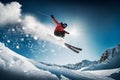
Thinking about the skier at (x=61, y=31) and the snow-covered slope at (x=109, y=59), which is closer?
the skier at (x=61, y=31)

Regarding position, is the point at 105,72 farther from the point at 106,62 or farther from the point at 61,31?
the point at 61,31

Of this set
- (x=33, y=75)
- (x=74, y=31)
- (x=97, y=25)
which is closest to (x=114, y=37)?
(x=97, y=25)

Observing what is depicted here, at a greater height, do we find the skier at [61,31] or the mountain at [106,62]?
the skier at [61,31]

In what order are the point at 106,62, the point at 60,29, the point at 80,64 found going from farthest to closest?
1. the point at 106,62
2. the point at 60,29
3. the point at 80,64

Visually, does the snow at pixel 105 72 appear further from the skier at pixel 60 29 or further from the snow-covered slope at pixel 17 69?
the skier at pixel 60 29

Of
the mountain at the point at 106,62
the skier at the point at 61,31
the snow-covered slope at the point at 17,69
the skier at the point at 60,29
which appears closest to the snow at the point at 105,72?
the mountain at the point at 106,62

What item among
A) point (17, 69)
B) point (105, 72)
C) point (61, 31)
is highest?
point (61, 31)

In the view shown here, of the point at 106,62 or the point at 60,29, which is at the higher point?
the point at 60,29

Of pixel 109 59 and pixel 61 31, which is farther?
pixel 109 59

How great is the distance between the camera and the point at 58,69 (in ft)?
28.5

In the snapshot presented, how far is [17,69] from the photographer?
27.9 feet

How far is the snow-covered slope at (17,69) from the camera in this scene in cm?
847

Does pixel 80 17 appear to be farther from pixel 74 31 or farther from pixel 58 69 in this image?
pixel 58 69

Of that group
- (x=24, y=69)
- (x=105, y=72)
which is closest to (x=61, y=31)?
(x=24, y=69)
